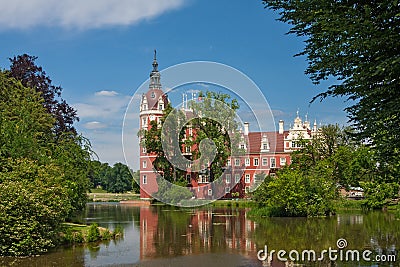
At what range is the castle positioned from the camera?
50.5 meters

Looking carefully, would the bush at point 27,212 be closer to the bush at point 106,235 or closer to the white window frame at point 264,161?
the bush at point 106,235

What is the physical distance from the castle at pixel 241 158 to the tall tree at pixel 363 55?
4073 centimetres

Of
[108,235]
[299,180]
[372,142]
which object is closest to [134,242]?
[108,235]

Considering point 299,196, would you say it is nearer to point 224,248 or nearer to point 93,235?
point 224,248

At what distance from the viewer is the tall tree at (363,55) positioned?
621 centimetres

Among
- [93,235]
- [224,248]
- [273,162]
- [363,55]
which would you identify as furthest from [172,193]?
[363,55]

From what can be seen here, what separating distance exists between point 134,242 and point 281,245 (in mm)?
5189

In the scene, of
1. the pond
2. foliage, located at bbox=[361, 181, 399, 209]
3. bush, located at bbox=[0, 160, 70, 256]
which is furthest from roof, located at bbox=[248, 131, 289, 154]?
bush, located at bbox=[0, 160, 70, 256]

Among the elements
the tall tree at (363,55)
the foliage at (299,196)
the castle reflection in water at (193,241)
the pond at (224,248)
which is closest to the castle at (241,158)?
the foliage at (299,196)

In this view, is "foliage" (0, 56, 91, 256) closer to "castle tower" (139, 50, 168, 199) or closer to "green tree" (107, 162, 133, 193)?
"castle tower" (139, 50, 168, 199)

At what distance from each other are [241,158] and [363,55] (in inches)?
1823

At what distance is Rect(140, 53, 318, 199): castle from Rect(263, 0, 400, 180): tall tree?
134 ft

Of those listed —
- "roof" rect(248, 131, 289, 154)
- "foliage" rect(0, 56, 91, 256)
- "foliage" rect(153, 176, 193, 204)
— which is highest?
"roof" rect(248, 131, 289, 154)

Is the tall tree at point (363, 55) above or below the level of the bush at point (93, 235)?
above
